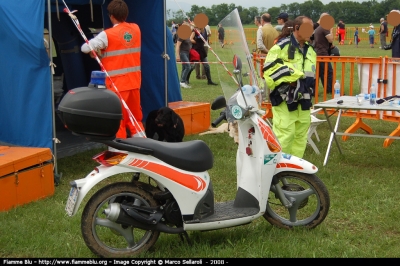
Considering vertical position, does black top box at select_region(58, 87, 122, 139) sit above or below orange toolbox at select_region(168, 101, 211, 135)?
above

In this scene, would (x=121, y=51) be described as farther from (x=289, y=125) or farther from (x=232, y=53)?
(x=232, y=53)

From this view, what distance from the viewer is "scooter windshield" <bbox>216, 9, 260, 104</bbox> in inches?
180

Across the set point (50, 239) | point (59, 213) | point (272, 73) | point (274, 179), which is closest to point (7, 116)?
point (59, 213)

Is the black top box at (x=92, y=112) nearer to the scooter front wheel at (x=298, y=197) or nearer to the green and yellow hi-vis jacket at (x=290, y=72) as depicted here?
the scooter front wheel at (x=298, y=197)

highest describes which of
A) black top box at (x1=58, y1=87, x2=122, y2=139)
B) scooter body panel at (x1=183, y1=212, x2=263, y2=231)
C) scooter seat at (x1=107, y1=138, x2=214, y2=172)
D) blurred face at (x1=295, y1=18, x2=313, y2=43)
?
blurred face at (x1=295, y1=18, x2=313, y2=43)

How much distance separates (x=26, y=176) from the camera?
5551mm

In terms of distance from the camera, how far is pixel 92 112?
3.68m

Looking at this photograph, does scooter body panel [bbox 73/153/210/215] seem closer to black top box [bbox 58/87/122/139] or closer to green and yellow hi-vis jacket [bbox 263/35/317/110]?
black top box [bbox 58/87/122/139]

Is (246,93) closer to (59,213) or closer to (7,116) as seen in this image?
(59,213)

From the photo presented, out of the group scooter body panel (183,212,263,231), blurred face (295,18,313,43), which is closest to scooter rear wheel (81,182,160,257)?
scooter body panel (183,212,263,231)

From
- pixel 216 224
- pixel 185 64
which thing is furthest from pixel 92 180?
pixel 185 64

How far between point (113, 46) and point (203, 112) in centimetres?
278

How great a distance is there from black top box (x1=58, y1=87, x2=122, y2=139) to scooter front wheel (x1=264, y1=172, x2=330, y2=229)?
1466 millimetres

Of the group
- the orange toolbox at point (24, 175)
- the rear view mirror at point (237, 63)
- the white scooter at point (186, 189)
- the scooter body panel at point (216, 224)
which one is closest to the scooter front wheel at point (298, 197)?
the white scooter at point (186, 189)
